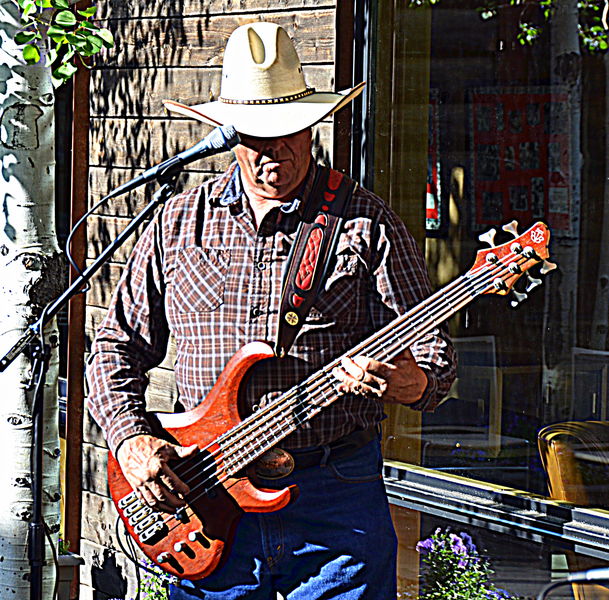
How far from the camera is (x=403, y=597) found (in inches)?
149

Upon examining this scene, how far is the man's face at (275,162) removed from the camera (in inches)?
123

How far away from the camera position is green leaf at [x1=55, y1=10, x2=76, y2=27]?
3.31m

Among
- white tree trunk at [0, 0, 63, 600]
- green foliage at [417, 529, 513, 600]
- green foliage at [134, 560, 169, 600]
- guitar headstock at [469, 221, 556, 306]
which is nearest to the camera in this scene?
guitar headstock at [469, 221, 556, 306]

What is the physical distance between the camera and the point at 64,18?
3.32 metres

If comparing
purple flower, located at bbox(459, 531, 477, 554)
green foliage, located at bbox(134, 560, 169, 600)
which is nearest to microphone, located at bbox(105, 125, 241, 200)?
purple flower, located at bbox(459, 531, 477, 554)

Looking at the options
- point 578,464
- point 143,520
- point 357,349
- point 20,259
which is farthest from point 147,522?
point 578,464

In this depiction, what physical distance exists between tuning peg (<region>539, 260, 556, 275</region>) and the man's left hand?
1.49 feet

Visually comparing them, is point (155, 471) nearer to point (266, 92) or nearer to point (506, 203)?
point (266, 92)

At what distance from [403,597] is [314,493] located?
0.90 metres

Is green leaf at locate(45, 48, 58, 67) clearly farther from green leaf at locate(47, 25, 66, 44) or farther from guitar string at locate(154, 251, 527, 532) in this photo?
guitar string at locate(154, 251, 527, 532)


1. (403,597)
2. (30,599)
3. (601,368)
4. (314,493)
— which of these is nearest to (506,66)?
(601,368)

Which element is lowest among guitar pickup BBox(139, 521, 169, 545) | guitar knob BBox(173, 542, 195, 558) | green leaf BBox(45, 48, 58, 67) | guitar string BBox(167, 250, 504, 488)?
guitar knob BBox(173, 542, 195, 558)

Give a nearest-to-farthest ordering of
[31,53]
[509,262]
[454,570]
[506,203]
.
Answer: [509,262], [31,53], [506,203], [454,570]

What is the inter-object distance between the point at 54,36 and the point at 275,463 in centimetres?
140
